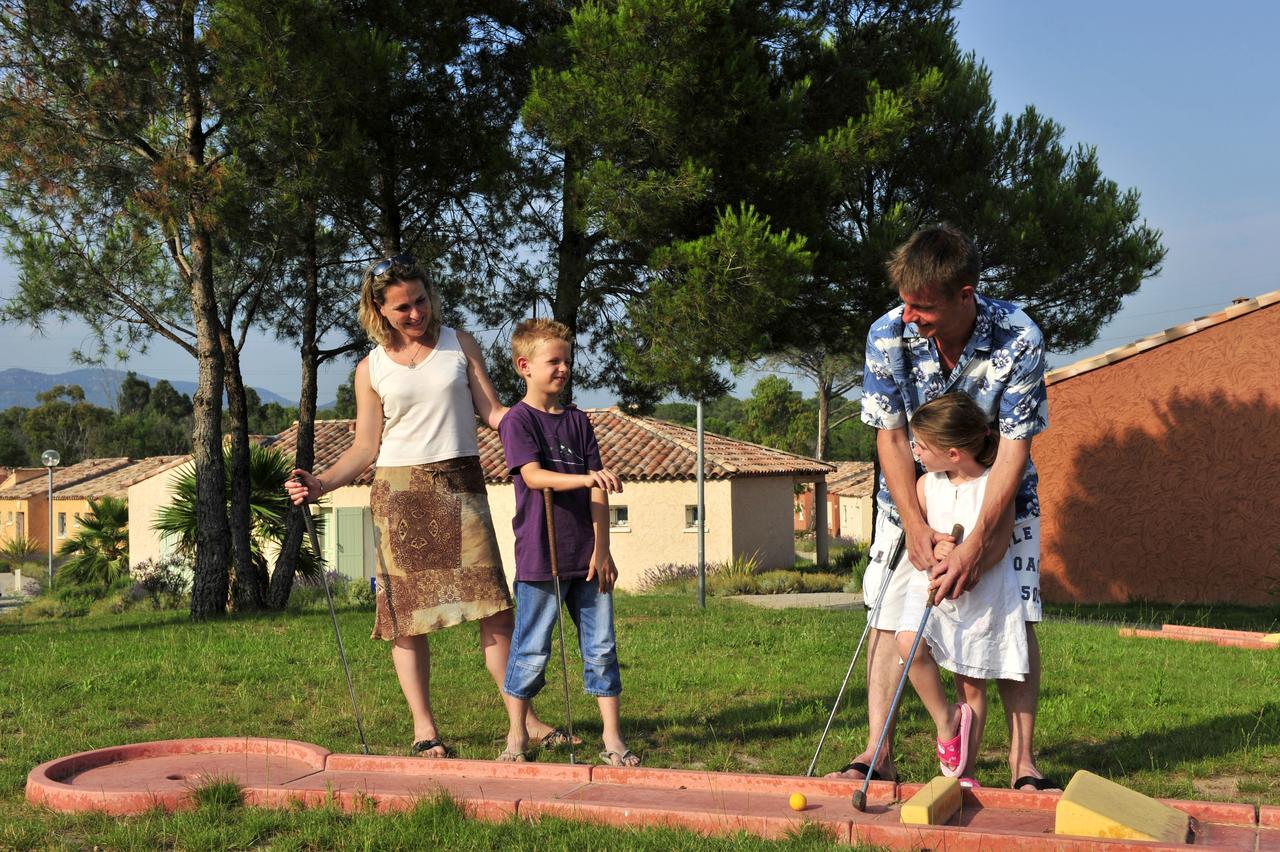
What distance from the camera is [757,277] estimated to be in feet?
42.8

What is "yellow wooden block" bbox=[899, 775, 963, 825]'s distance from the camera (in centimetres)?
339

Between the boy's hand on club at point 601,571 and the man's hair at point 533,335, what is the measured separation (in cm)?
82

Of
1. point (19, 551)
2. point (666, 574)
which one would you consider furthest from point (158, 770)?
point (19, 551)

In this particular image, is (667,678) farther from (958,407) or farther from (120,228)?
(120,228)

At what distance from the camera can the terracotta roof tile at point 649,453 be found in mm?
31125

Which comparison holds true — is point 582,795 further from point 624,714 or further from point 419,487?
point 624,714

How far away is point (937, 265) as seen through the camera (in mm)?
3824

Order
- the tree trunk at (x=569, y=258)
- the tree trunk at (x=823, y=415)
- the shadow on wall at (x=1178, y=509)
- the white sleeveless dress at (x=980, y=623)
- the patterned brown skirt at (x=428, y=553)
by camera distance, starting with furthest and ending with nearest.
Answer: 1. the tree trunk at (x=823, y=415)
2. the shadow on wall at (x=1178, y=509)
3. the tree trunk at (x=569, y=258)
4. the patterned brown skirt at (x=428, y=553)
5. the white sleeveless dress at (x=980, y=623)

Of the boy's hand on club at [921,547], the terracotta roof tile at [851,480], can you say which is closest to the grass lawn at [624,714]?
the boy's hand on club at [921,547]

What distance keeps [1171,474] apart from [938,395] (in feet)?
49.2

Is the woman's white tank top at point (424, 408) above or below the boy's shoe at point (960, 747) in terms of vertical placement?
above

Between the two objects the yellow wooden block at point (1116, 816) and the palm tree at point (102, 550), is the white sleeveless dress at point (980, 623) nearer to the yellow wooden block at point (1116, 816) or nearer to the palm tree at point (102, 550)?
the yellow wooden block at point (1116, 816)

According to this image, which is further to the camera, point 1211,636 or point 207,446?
point 207,446

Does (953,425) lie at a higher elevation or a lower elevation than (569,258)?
lower
